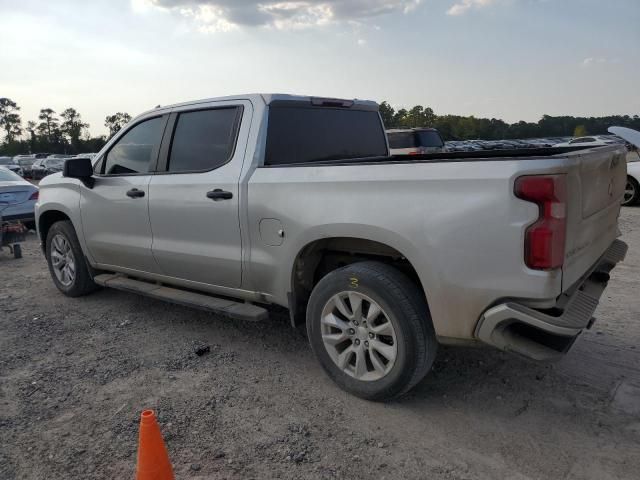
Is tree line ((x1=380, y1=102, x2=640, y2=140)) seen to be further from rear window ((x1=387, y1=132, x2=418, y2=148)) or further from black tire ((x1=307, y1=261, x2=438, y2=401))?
black tire ((x1=307, y1=261, x2=438, y2=401))

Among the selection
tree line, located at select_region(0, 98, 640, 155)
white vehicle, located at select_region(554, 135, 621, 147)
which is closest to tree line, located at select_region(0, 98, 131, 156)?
tree line, located at select_region(0, 98, 640, 155)

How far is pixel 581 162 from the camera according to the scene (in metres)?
2.87

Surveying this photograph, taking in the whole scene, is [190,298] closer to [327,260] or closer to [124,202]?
[124,202]

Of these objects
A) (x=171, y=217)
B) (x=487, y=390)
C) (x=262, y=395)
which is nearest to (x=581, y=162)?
(x=487, y=390)

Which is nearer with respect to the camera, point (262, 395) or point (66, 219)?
point (262, 395)

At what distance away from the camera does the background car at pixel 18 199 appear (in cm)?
912

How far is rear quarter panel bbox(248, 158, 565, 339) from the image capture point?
8.75 feet

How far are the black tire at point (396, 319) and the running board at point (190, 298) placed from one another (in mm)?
727

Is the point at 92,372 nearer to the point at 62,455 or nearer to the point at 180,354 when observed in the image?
Result: the point at 180,354

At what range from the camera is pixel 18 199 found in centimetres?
927

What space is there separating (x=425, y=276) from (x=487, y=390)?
3.58 feet

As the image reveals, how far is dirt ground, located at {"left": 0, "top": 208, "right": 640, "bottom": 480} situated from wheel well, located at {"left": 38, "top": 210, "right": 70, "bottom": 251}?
1479 mm

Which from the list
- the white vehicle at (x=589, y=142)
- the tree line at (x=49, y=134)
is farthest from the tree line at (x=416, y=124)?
the white vehicle at (x=589, y=142)

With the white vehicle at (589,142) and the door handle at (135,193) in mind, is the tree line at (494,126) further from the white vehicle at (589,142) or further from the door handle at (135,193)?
the door handle at (135,193)
